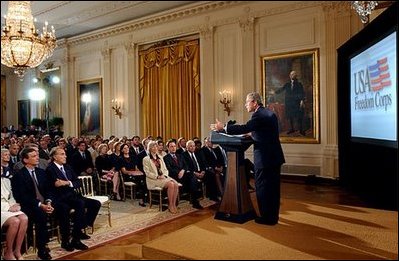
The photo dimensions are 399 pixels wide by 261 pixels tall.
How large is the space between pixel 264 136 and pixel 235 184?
65cm

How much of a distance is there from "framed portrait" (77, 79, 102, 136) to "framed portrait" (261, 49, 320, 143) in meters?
5.45

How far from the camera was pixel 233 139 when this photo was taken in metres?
3.95

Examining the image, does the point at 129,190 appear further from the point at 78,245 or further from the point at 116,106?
the point at 116,106

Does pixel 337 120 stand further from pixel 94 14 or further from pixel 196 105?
pixel 94 14

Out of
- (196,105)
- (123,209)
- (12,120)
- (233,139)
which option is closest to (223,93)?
(196,105)

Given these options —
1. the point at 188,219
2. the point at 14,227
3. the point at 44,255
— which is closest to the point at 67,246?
the point at 44,255

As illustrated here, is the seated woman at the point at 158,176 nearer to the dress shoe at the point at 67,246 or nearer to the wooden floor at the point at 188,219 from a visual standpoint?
the wooden floor at the point at 188,219

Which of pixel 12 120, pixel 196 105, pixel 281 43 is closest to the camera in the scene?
pixel 281 43

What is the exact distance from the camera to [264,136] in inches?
150

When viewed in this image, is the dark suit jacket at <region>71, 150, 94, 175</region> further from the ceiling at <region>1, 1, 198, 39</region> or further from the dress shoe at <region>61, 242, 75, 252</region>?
the dress shoe at <region>61, 242, 75, 252</region>

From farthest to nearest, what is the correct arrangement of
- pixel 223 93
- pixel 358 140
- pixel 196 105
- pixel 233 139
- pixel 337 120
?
pixel 196 105, pixel 223 93, pixel 337 120, pixel 358 140, pixel 233 139

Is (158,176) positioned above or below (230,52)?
below

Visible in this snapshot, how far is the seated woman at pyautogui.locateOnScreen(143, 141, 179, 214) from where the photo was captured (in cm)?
553

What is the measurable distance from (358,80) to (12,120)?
48.6 feet
